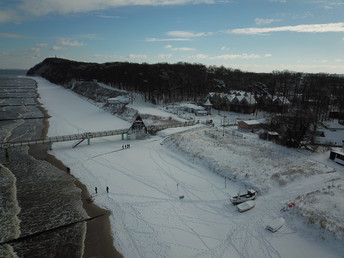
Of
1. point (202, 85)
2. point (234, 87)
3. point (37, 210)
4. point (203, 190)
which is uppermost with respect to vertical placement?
point (202, 85)

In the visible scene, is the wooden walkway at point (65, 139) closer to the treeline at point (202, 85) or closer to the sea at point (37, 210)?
the sea at point (37, 210)

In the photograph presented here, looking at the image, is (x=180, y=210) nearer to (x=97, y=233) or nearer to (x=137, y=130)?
(x=97, y=233)

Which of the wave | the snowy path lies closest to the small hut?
the snowy path

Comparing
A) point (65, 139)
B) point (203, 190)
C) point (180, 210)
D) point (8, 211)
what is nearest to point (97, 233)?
point (180, 210)

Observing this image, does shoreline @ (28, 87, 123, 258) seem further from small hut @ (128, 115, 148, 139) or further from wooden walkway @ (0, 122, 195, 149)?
small hut @ (128, 115, 148, 139)

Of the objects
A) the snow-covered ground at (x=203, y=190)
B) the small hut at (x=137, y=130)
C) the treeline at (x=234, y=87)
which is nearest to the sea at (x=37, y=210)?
the snow-covered ground at (x=203, y=190)

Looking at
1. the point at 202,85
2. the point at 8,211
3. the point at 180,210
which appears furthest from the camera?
the point at 202,85

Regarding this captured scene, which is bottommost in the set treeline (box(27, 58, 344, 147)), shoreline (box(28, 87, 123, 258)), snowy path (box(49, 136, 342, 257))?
shoreline (box(28, 87, 123, 258))
